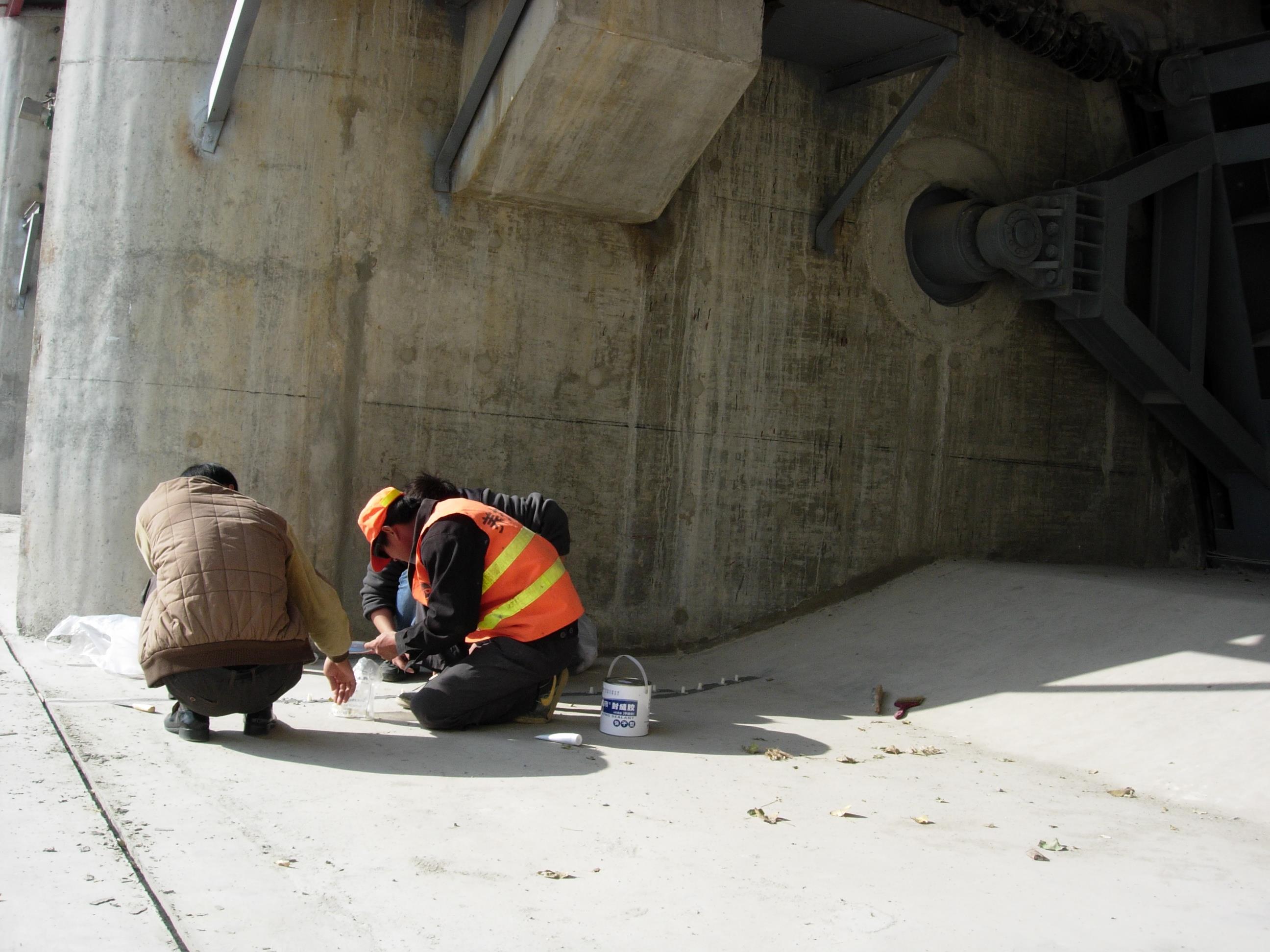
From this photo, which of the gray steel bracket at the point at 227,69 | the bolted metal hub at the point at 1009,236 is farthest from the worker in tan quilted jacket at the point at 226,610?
the bolted metal hub at the point at 1009,236

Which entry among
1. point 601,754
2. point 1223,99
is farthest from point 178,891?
point 1223,99

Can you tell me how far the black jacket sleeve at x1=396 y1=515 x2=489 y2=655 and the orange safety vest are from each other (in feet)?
0.21

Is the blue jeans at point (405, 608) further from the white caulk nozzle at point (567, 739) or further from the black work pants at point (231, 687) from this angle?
the black work pants at point (231, 687)

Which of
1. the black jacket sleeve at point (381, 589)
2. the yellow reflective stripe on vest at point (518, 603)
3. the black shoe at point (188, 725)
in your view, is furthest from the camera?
the black jacket sleeve at point (381, 589)

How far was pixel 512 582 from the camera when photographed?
4.94 metres

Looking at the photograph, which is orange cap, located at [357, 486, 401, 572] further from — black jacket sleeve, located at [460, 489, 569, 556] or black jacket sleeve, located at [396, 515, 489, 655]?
black jacket sleeve, located at [460, 489, 569, 556]

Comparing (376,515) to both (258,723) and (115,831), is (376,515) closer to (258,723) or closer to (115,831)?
(258,723)

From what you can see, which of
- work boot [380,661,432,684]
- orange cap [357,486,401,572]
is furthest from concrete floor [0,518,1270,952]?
orange cap [357,486,401,572]

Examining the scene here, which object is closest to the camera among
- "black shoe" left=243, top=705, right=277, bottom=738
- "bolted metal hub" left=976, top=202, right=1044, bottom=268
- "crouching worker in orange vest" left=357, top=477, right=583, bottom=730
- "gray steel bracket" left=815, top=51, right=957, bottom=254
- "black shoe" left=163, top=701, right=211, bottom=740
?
"black shoe" left=163, top=701, right=211, bottom=740

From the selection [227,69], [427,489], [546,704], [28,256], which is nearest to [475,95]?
[227,69]

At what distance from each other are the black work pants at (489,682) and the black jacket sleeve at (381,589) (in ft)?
2.67

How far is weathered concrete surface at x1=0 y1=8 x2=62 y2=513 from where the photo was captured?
48.0ft

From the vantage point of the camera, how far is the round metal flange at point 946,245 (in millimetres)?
8312

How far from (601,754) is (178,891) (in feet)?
7.06
